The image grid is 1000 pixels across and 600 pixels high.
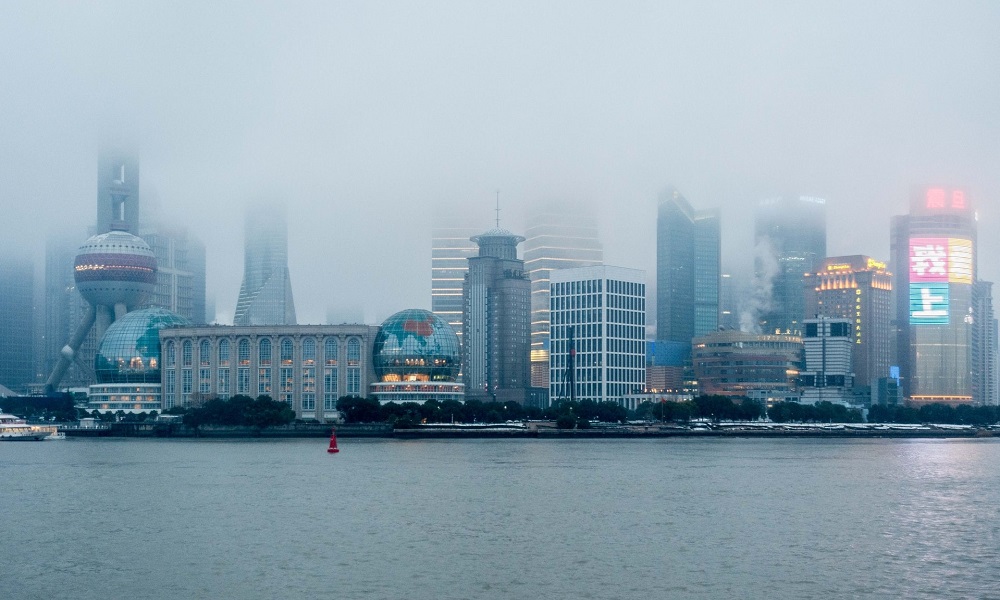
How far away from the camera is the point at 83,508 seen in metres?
86.1

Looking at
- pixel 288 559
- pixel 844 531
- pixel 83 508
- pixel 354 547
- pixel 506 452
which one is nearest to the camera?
pixel 288 559

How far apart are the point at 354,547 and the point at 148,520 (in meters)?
18.9

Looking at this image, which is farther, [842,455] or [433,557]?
[842,455]

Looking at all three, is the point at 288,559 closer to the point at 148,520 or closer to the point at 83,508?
the point at 148,520

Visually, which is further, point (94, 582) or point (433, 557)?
point (433, 557)

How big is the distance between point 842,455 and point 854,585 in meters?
110

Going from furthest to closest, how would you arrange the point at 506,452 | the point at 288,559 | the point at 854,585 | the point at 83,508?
the point at 506,452 < the point at 83,508 < the point at 288,559 < the point at 854,585

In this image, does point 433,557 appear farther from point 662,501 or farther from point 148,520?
point 662,501

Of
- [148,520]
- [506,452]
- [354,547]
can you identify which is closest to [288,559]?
[354,547]

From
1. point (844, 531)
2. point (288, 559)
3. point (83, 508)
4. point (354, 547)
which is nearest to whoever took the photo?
point (288, 559)

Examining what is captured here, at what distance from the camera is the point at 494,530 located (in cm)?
7462

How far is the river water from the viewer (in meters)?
56.3

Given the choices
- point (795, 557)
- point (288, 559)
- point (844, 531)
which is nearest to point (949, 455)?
point (844, 531)

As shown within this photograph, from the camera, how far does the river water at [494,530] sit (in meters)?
56.3
